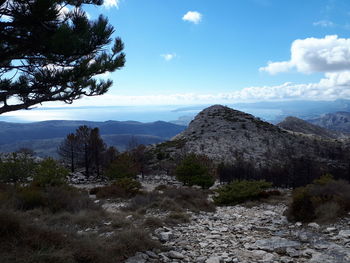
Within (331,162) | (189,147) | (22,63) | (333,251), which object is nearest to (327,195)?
(333,251)

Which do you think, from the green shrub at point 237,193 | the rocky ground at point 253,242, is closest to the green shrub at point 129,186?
the green shrub at point 237,193

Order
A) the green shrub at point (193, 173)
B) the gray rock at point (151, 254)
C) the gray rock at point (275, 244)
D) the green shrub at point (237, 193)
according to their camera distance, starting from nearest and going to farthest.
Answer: the gray rock at point (151, 254) < the gray rock at point (275, 244) < the green shrub at point (237, 193) < the green shrub at point (193, 173)

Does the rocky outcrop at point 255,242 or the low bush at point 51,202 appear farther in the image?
the low bush at point 51,202

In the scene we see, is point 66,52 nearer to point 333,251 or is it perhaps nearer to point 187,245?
point 187,245

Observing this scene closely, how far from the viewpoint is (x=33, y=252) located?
611cm

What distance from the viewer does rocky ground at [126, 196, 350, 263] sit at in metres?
7.43

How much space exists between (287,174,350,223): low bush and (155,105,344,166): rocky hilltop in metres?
59.0

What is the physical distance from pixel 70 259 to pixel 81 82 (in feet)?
14.5

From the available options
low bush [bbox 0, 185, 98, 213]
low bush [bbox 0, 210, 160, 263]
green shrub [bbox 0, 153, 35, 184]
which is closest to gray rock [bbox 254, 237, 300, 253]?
low bush [bbox 0, 210, 160, 263]

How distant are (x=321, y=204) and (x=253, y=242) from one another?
4539 millimetres

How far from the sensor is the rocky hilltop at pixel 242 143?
76.8 metres

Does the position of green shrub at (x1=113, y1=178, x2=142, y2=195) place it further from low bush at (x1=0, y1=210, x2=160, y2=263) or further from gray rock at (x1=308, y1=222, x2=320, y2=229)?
low bush at (x1=0, y1=210, x2=160, y2=263)

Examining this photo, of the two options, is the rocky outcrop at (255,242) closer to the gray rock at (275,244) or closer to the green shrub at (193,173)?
the gray rock at (275,244)

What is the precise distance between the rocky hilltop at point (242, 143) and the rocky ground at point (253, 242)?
61.2 metres
